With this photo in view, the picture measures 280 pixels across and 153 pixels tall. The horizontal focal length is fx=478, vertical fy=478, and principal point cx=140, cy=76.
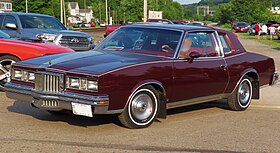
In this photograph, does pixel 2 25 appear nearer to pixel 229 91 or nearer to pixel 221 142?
pixel 229 91

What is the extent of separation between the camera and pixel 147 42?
25.0 feet

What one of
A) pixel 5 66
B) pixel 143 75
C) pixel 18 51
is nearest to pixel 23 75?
pixel 143 75

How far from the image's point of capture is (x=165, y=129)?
6.94 metres

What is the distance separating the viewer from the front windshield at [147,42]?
7.48 m

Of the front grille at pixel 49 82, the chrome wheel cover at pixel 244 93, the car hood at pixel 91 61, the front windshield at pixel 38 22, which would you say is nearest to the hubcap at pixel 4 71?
the car hood at pixel 91 61

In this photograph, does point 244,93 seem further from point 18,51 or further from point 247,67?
point 18,51

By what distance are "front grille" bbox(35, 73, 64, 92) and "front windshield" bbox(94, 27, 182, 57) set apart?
1.47 metres

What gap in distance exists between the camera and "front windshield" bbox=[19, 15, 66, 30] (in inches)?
579

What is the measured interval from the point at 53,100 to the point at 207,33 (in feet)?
10.2

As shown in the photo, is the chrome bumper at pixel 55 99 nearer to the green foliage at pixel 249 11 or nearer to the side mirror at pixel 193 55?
the side mirror at pixel 193 55

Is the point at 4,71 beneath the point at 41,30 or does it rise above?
beneath

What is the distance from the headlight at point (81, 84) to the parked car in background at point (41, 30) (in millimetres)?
7687

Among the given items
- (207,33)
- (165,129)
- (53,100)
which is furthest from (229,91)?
(53,100)

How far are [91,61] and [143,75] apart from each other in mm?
764
